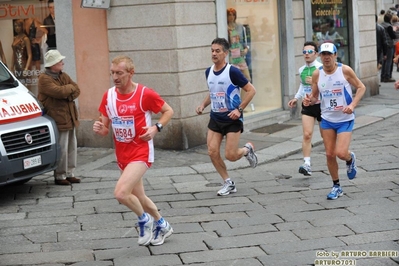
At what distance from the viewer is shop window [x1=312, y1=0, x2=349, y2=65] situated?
1714 centimetres

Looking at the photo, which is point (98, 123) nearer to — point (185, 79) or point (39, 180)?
point (39, 180)

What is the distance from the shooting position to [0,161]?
934cm

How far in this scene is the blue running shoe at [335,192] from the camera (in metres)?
8.89

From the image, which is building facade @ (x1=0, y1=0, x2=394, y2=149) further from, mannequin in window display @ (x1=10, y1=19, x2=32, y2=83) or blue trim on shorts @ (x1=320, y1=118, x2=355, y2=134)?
blue trim on shorts @ (x1=320, y1=118, x2=355, y2=134)

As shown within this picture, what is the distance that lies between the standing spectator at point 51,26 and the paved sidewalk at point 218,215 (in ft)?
7.75

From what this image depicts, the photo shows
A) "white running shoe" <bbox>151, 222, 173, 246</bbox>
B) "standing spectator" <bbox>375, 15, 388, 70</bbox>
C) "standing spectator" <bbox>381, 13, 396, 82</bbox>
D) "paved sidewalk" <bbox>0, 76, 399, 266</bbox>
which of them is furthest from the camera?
"standing spectator" <bbox>381, 13, 396, 82</bbox>

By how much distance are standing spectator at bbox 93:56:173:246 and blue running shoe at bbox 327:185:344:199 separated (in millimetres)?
2272

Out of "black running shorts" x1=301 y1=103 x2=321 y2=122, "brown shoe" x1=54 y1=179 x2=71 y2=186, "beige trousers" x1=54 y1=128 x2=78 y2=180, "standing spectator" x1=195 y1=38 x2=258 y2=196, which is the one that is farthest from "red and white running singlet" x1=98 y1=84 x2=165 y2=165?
"black running shorts" x1=301 y1=103 x2=321 y2=122

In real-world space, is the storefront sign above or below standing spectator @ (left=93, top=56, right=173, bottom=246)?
above

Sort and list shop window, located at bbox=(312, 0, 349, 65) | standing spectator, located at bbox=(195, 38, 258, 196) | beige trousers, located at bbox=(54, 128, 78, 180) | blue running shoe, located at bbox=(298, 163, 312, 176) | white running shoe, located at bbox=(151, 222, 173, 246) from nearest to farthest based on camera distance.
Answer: white running shoe, located at bbox=(151, 222, 173, 246) < standing spectator, located at bbox=(195, 38, 258, 196) < blue running shoe, located at bbox=(298, 163, 312, 176) < beige trousers, located at bbox=(54, 128, 78, 180) < shop window, located at bbox=(312, 0, 349, 65)

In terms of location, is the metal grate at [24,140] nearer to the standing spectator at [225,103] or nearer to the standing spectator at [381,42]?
the standing spectator at [225,103]

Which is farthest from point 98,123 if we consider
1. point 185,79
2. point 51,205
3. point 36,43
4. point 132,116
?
point 36,43

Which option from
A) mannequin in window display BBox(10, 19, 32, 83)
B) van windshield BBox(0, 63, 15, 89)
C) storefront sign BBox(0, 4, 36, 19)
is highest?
storefront sign BBox(0, 4, 36, 19)

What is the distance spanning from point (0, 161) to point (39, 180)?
182 centimetres
